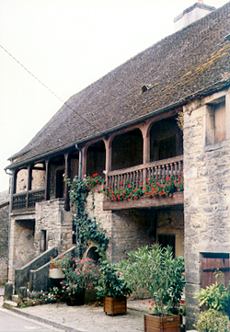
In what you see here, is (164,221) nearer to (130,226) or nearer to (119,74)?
(130,226)

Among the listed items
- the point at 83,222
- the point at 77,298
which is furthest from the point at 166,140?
the point at 77,298

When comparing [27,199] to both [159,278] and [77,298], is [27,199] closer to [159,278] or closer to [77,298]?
[77,298]

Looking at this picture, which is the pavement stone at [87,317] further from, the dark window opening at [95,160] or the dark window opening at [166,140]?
the dark window opening at [95,160]

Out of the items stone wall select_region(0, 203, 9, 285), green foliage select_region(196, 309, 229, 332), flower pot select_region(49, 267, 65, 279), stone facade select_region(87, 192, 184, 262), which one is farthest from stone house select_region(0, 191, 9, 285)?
green foliage select_region(196, 309, 229, 332)

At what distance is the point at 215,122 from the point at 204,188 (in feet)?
4.58

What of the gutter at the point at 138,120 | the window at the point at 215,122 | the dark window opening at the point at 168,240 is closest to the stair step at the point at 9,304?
the dark window opening at the point at 168,240

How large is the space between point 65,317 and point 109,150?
16.9 ft

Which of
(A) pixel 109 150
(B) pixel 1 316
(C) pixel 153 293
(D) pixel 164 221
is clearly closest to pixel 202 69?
(A) pixel 109 150

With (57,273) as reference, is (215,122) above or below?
above

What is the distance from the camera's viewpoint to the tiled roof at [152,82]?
1173 centimetres

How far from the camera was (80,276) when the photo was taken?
13.1 metres

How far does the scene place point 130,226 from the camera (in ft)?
46.0

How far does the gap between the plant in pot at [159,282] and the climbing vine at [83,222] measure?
4.48 metres

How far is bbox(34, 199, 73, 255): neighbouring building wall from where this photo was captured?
15492 millimetres
